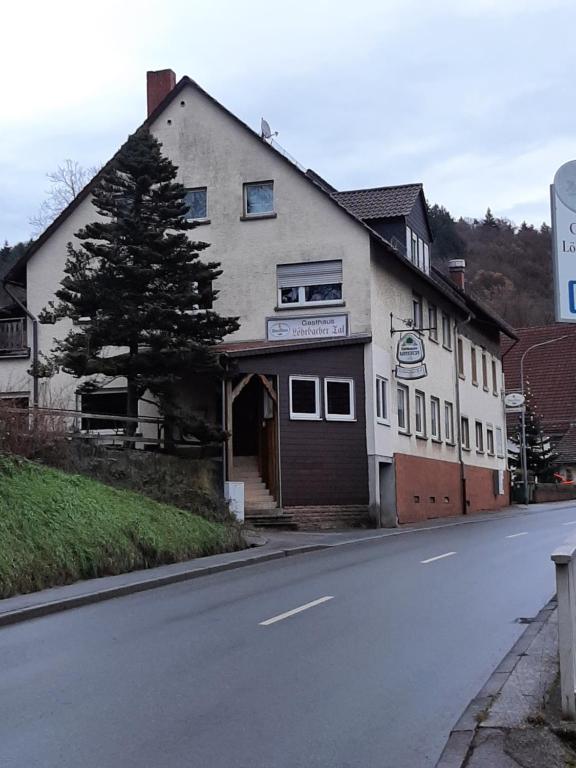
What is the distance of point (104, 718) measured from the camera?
7.24 m

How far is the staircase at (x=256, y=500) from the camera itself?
26.8 metres

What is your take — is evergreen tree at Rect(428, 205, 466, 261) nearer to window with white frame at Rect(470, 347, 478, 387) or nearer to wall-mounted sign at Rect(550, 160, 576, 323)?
window with white frame at Rect(470, 347, 478, 387)

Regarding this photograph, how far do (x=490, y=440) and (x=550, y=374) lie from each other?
29820mm

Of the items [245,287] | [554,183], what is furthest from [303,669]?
[245,287]

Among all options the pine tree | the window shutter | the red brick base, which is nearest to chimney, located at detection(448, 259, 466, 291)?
the red brick base

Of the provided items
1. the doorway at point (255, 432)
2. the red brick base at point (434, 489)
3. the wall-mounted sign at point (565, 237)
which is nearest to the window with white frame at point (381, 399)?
the red brick base at point (434, 489)

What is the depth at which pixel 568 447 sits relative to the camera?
2680 inches

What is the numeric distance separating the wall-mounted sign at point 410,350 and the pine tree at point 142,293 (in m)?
6.98

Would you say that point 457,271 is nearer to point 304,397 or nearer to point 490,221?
point 304,397

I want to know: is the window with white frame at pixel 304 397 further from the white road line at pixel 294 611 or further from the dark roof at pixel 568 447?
the dark roof at pixel 568 447

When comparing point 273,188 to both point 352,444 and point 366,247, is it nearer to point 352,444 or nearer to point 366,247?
point 366,247

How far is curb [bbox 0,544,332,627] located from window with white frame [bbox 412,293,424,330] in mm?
16309

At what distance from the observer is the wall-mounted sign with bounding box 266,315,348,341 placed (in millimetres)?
29945

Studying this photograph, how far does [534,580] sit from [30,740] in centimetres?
900
